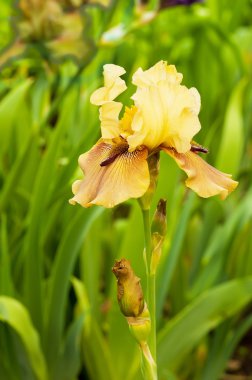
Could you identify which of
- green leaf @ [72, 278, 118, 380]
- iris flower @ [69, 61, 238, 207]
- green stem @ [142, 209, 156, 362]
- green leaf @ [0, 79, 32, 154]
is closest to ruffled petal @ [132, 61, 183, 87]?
iris flower @ [69, 61, 238, 207]

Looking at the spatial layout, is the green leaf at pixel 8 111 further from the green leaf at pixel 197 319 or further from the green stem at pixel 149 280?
the green stem at pixel 149 280

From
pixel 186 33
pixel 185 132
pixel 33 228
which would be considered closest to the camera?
pixel 185 132

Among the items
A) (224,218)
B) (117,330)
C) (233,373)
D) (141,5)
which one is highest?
(141,5)

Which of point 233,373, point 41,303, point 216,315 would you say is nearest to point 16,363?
point 41,303

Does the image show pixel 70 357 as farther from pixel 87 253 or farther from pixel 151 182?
pixel 151 182

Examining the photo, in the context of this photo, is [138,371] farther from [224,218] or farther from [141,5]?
[141,5]

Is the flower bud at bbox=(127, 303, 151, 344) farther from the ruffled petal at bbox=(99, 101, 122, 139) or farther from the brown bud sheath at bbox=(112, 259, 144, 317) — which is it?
the ruffled petal at bbox=(99, 101, 122, 139)

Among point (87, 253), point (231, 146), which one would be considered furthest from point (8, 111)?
point (231, 146)

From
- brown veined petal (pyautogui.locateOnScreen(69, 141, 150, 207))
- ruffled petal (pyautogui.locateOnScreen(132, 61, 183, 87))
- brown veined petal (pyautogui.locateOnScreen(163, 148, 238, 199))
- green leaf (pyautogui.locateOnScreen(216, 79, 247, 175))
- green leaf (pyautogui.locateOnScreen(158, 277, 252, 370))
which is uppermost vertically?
ruffled petal (pyautogui.locateOnScreen(132, 61, 183, 87))
